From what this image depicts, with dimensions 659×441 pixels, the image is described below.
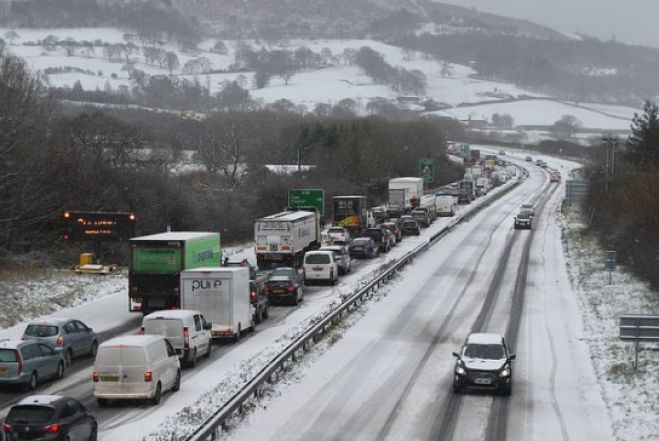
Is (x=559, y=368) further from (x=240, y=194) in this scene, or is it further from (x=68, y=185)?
(x=240, y=194)

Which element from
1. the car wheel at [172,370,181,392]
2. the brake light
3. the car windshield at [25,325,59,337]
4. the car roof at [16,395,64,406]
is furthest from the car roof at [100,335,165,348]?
the car windshield at [25,325,59,337]

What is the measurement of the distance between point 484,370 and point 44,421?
1206 cm

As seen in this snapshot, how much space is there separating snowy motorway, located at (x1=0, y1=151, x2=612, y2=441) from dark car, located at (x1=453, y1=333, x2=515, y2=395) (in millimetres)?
352

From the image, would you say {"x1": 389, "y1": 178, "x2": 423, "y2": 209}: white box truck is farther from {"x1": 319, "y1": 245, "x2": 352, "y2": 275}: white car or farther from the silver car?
the silver car

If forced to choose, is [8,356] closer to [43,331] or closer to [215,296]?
[43,331]

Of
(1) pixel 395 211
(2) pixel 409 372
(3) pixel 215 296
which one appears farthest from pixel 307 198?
(2) pixel 409 372

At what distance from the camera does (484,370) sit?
87.4 feet

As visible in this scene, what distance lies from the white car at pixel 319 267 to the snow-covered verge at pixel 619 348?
1211 cm

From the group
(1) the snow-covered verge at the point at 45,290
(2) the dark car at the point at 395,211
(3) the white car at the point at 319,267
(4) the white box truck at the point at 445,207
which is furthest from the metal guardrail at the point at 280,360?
(4) the white box truck at the point at 445,207

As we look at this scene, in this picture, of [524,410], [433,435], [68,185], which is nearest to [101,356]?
[433,435]

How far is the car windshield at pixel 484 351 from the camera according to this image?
90.1 ft

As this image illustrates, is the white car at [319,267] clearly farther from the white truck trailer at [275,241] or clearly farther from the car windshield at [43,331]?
the car windshield at [43,331]

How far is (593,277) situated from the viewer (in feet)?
177

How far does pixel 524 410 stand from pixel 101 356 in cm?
1049
